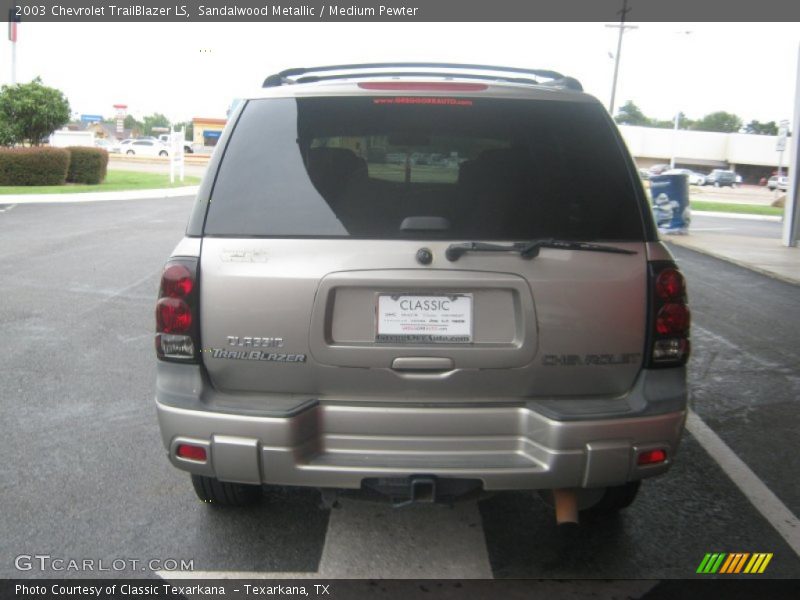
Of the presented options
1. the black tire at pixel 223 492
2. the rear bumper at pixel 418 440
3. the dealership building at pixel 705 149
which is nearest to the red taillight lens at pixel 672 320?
the rear bumper at pixel 418 440

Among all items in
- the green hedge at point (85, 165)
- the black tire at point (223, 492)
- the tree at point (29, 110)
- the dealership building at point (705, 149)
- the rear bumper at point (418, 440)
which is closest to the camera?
the rear bumper at point (418, 440)

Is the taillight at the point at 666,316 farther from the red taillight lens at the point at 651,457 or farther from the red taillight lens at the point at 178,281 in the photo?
the red taillight lens at the point at 178,281

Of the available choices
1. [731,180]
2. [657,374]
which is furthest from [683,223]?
[731,180]

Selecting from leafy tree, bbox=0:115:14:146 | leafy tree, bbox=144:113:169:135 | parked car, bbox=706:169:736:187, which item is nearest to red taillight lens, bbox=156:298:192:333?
leafy tree, bbox=0:115:14:146

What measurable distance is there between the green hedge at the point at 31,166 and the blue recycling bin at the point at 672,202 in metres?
17.9

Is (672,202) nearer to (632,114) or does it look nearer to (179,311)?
(179,311)

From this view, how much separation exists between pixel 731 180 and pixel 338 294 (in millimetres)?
73796

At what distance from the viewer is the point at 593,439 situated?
111 inches

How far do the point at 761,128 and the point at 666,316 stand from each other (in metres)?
146

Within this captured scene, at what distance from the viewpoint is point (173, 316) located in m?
2.97

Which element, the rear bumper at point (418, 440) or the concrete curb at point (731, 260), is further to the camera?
the concrete curb at point (731, 260)

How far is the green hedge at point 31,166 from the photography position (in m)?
23.5

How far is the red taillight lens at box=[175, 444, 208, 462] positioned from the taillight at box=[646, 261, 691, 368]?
172 cm

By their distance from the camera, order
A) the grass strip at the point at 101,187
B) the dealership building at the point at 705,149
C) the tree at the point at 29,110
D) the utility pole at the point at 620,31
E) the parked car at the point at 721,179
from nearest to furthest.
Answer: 1. the grass strip at the point at 101,187
2. the tree at the point at 29,110
3. the utility pole at the point at 620,31
4. the parked car at the point at 721,179
5. the dealership building at the point at 705,149
